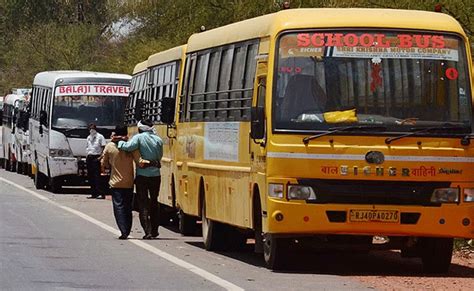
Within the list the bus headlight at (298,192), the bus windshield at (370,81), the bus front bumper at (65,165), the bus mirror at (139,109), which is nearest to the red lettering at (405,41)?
the bus windshield at (370,81)

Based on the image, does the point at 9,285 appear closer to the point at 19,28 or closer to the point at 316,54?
the point at 316,54

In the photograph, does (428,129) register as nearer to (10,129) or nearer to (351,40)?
(351,40)

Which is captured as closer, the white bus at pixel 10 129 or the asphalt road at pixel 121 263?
the asphalt road at pixel 121 263

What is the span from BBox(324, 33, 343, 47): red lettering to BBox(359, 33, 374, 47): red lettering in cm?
24

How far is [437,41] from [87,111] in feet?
69.7

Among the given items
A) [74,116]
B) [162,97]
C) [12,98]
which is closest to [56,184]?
[74,116]

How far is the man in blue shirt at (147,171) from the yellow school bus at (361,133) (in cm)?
453

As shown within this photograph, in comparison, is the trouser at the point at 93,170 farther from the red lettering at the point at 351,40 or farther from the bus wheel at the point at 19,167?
the bus wheel at the point at 19,167

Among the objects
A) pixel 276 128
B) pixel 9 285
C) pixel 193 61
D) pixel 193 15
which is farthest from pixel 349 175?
pixel 193 15

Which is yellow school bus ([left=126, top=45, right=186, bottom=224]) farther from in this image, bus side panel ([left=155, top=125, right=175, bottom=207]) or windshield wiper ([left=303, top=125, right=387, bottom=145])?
windshield wiper ([left=303, top=125, right=387, bottom=145])

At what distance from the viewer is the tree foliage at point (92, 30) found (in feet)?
121

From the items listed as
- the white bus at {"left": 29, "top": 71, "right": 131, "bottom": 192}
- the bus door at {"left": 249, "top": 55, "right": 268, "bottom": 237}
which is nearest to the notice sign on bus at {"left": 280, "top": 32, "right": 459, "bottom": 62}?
the bus door at {"left": 249, "top": 55, "right": 268, "bottom": 237}

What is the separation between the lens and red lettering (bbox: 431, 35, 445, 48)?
1631 centimetres

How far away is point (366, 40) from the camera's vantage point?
16.2 m
